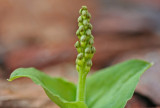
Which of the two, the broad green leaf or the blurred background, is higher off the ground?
the broad green leaf

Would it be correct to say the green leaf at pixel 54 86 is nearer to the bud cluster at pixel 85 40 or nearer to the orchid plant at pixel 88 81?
the orchid plant at pixel 88 81

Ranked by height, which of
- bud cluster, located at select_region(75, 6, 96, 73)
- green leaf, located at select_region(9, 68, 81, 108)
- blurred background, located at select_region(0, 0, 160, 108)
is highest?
bud cluster, located at select_region(75, 6, 96, 73)

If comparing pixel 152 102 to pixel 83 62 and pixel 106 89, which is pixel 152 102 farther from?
pixel 83 62

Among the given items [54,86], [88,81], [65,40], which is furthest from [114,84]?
[65,40]

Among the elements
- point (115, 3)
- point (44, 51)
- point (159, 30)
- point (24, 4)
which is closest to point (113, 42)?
point (44, 51)

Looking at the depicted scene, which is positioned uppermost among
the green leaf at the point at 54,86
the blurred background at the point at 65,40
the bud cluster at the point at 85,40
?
the bud cluster at the point at 85,40

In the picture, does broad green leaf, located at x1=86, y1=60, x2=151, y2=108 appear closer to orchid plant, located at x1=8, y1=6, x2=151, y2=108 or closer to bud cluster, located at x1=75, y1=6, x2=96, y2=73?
orchid plant, located at x1=8, y1=6, x2=151, y2=108

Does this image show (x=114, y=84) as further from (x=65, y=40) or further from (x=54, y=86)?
(x=65, y=40)

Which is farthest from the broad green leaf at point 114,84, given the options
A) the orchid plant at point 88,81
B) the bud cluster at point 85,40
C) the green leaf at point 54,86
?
the bud cluster at point 85,40

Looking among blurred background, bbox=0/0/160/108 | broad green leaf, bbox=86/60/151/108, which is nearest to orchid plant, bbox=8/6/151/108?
broad green leaf, bbox=86/60/151/108
